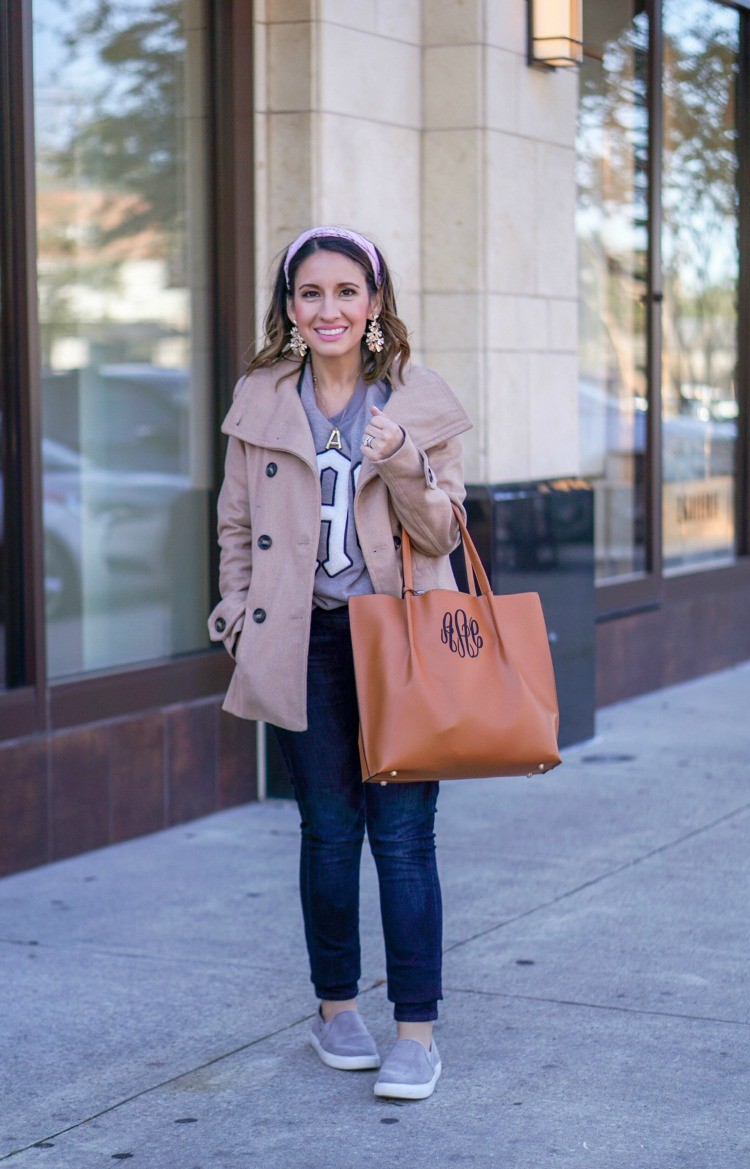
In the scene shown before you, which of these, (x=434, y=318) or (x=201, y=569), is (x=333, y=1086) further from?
(x=434, y=318)

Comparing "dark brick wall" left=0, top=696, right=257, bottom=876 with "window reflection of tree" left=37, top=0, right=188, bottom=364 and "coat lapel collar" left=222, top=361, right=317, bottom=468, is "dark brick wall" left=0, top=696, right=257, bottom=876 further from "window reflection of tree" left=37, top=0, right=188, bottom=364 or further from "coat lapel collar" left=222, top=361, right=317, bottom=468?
"coat lapel collar" left=222, top=361, right=317, bottom=468

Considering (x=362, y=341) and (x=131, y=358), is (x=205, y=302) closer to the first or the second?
(x=131, y=358)

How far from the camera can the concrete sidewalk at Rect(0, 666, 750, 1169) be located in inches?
142

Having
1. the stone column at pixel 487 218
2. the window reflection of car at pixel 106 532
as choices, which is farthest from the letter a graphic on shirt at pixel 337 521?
the stone column at pixel 487 218

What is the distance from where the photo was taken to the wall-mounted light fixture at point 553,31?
23.9 ft

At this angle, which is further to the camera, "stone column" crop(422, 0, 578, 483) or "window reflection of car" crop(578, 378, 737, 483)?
"window reflection of car" crop(578, 378, 737, 483)

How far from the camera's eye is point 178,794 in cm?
636

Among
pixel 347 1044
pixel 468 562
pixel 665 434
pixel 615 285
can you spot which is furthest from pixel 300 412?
pixel 665 434

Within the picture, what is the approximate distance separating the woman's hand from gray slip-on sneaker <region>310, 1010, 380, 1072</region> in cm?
133

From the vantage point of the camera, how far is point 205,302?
6812mm

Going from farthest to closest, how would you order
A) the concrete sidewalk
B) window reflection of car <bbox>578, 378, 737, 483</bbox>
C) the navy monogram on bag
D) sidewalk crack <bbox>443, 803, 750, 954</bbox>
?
window reflection of car <bbox>578, 378, 737, 483</bbox> → sidewalk crack <bbox>443, 803, 750, 954</bbox> → the navy monogram on bag → the concrete sidewalk

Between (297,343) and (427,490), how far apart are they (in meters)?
0.52

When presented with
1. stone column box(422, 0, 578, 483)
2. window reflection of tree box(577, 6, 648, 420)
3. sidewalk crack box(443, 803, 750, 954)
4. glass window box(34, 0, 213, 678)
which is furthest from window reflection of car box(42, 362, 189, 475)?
window reflection of tree box(577, 6, 648, 420)

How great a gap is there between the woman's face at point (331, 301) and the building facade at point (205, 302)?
83.8 inches
